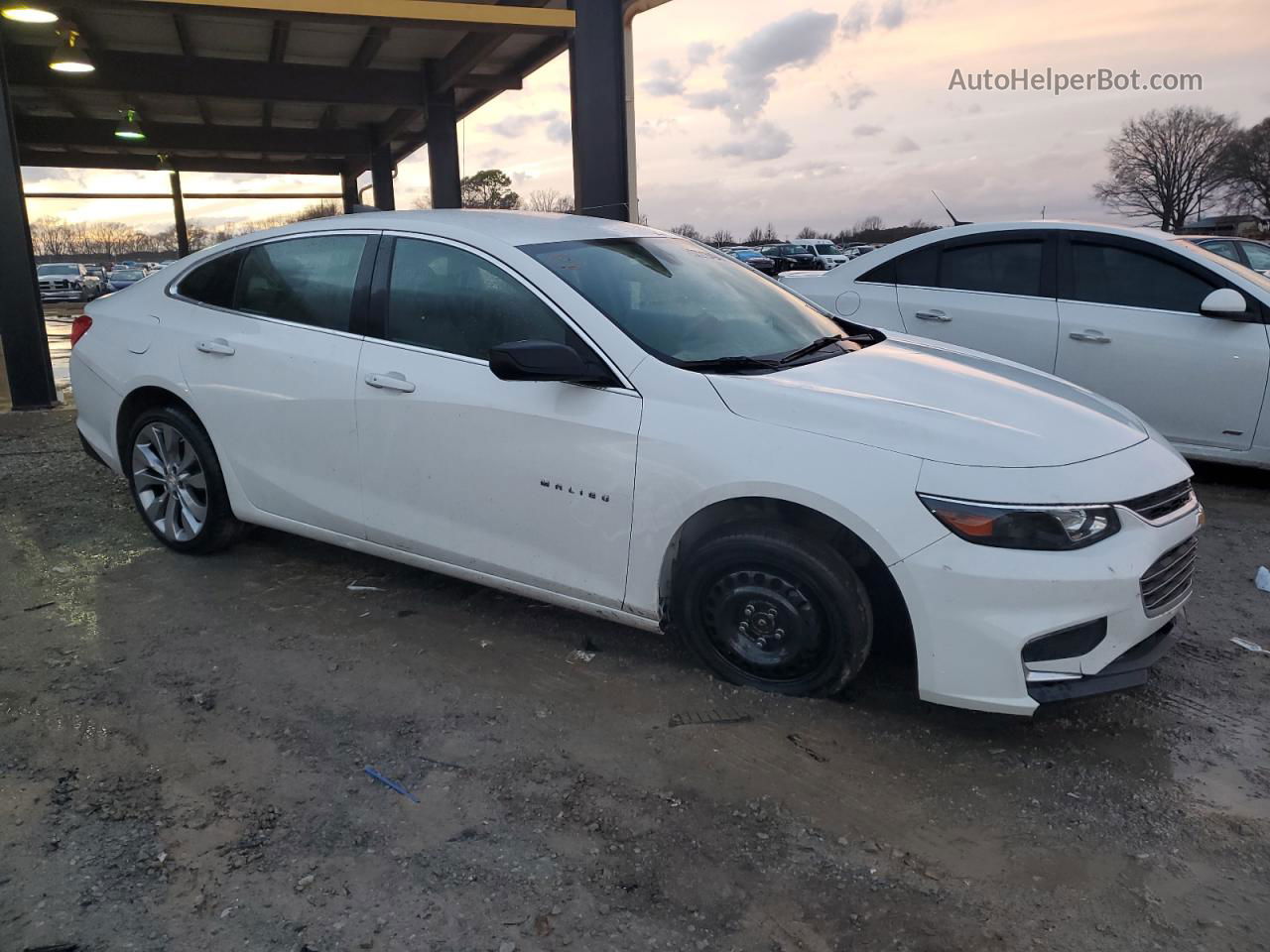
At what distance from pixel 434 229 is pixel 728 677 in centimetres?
209

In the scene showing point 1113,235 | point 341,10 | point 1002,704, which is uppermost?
point 341,10

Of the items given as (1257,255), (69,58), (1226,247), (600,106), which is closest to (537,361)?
(600,106)

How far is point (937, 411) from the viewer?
3043 mm

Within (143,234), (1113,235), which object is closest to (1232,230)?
(1113,235)

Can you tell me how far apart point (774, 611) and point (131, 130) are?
1716 centimetres

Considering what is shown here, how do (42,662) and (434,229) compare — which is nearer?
(42,662)

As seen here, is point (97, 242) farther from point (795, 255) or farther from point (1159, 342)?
point (1159, 342)

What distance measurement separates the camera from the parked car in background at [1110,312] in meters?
5.54

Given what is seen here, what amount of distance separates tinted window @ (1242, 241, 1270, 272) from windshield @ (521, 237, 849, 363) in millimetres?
11648

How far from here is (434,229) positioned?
3.88 m

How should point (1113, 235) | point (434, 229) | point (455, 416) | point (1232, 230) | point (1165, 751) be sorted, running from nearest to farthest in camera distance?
point (1165, 751), point (455, 416), point (434, 229), point (1113, 235), point (1232, 230)

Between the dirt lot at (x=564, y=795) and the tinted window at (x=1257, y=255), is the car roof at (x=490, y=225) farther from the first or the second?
the tinted window at (x=1257, y=255)

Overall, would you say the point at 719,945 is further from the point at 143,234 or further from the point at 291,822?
the point at 143,234

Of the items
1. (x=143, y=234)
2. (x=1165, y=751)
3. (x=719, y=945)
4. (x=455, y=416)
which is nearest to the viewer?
(x=719, y=945)
